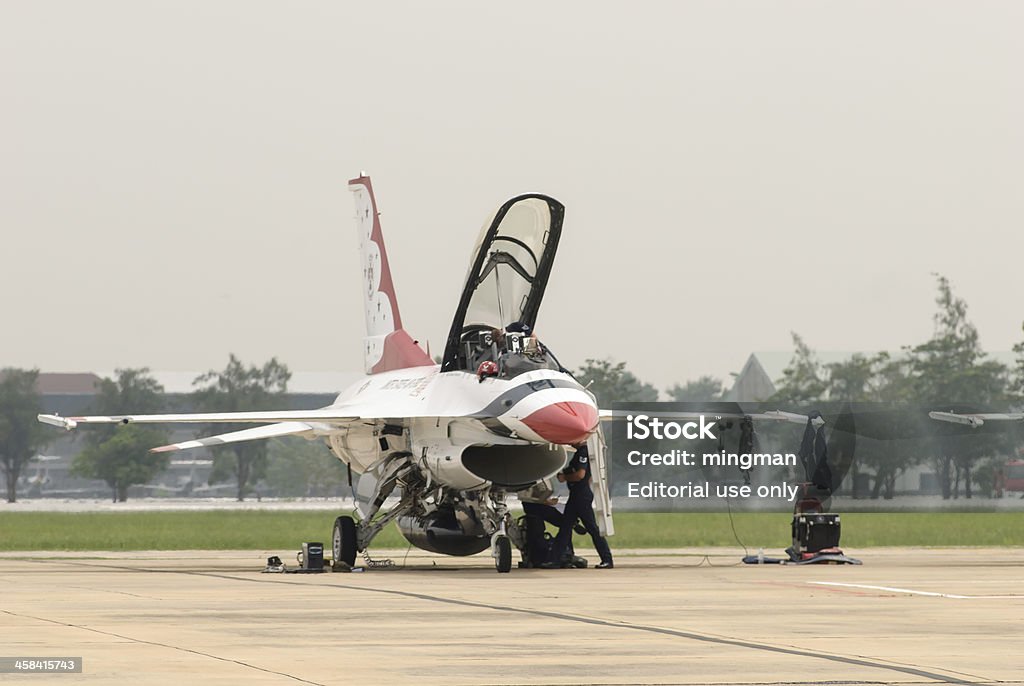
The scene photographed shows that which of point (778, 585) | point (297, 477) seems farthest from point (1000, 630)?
point (297, 477)

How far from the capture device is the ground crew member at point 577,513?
25.3 meters

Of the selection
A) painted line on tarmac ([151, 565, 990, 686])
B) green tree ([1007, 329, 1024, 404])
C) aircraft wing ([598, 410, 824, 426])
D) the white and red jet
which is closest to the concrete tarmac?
painted line on tarmac ([151, 565, 990, 686])

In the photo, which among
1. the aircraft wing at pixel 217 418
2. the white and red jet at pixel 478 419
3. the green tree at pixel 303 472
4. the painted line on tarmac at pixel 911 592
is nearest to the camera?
the painted line on tarmac at pixel 911 592

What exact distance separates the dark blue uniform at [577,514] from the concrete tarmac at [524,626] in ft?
3.66

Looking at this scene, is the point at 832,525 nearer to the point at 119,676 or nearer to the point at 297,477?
the point at 119,676

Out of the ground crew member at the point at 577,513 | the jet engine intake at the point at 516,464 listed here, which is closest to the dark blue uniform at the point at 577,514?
the ground crew member at the point at 577,513

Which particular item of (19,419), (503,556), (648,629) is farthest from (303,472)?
(648,629)

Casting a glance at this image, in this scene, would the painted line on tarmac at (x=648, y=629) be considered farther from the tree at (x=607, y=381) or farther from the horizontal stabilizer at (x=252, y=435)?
the tree at (x=607, y=381)

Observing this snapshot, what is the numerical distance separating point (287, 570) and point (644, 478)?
713 centimetres

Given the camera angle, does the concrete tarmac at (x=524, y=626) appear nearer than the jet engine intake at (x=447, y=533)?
Yes

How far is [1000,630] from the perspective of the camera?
1402cm

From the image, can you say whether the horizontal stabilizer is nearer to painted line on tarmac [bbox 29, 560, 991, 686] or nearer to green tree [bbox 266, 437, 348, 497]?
painted line on tarmac [bbox 29, 560, 991, 686]

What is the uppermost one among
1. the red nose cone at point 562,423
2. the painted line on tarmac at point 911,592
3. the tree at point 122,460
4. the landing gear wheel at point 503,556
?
the tree at point 122,460

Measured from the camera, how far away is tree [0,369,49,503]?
82500 millimetres
